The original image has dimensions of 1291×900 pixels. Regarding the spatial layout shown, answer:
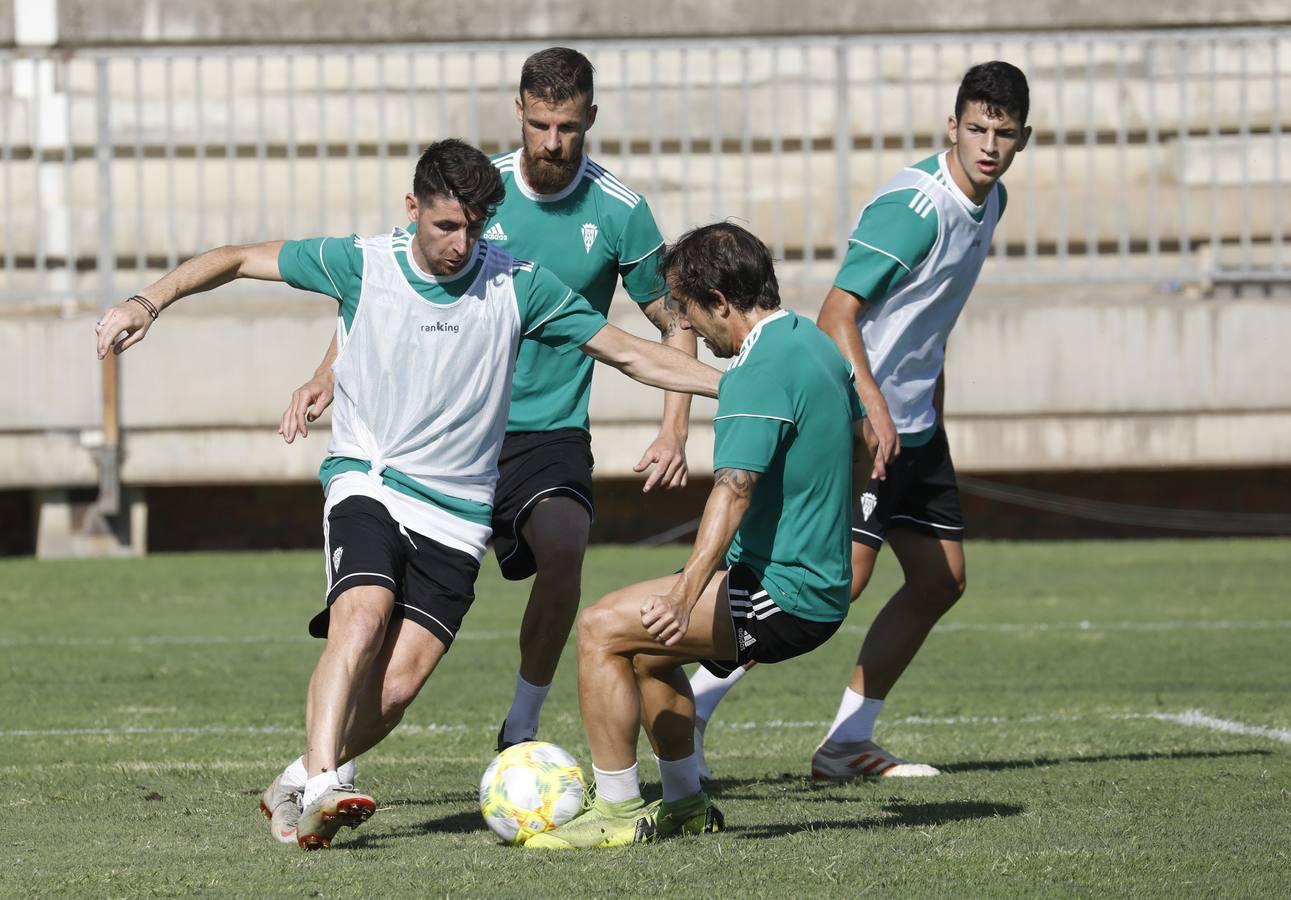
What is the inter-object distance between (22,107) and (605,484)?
5.25 meters

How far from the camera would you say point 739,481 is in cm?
481

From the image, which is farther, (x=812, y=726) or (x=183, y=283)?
(x=812, y=726)

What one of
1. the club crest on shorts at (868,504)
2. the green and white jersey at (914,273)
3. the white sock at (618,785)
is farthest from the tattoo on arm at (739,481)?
the club crest on shorts at (868,504)

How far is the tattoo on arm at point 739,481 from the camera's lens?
15.8 feet

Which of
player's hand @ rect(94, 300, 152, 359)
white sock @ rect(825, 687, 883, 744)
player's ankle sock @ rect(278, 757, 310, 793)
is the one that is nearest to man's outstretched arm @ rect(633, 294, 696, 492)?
white sock @ rect(825, 687, 883, 744)

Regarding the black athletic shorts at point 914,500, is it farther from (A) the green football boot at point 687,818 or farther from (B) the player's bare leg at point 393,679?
(B) the player's bare leg at point 393,679

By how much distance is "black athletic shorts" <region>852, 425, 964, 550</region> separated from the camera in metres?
6.65

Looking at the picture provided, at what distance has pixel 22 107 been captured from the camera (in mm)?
14711

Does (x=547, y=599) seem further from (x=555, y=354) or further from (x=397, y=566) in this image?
(x=397, y=566)

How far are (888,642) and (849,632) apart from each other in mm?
3930

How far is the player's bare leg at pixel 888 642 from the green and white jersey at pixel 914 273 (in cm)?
40

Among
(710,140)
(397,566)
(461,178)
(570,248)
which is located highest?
(710,140)

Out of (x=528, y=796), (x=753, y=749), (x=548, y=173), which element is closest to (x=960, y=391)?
(x=753, y=749)

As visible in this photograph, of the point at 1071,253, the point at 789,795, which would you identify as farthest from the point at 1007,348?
the point at 789,795
